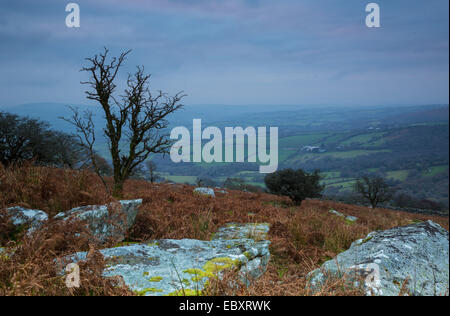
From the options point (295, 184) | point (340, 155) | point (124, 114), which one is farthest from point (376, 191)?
point (340, 155)

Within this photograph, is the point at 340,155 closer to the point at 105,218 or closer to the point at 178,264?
the point at 105,218

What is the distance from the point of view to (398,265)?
320 cm

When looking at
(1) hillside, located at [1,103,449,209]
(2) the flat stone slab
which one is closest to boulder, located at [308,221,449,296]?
(2) the flat stone slab

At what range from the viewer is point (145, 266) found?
3250mm

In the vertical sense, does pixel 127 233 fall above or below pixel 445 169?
above

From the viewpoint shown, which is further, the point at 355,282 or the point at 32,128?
the point at 32,128

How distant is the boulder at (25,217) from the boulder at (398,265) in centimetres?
493

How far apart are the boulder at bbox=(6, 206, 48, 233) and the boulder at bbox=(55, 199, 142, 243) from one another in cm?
31

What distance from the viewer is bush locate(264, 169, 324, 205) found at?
21.2 metres
